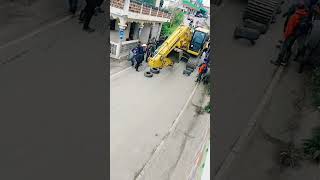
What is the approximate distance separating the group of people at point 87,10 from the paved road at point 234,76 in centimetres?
335

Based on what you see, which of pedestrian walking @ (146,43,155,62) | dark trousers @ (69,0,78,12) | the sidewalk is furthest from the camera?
pedestrian walking @ (146,43,155,62)

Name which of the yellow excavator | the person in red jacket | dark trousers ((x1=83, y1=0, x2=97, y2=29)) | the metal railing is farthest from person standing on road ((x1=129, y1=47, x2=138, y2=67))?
the person in red jacket

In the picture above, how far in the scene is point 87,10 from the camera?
8.72m

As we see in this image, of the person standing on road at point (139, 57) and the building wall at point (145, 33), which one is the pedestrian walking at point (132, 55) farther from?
the building wall at point (145, 33)

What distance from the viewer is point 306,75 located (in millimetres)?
8891

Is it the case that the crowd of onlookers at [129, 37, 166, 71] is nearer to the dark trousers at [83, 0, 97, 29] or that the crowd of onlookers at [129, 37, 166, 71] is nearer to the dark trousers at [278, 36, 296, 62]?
the dark trousers at [83, 0, 97, 29]

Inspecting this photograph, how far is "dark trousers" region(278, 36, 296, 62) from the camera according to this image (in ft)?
28.3

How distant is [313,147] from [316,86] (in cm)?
229

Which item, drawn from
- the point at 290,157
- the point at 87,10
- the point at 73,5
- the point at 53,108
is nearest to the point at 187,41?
the point at 73,5

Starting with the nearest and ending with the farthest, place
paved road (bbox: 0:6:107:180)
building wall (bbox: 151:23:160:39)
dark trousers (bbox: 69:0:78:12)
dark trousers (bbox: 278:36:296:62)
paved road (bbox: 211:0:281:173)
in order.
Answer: paved road (bbox: 0:6:107:180) → paved road (bbox: 211:0:281:173) → dark trousers (bbox: 278:36:296:62) → dark trousers (bbox: 69:0:78:12) → building wall (bbox: 151:23:160:39)

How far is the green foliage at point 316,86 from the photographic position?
7.48 meters

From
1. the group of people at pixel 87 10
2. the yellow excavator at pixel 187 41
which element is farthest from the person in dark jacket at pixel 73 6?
the yellow excavator at pixel 187 41

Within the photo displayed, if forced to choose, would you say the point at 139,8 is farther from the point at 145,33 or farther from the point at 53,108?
the point at 53,108

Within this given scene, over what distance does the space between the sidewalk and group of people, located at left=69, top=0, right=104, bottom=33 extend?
15.8 feet
